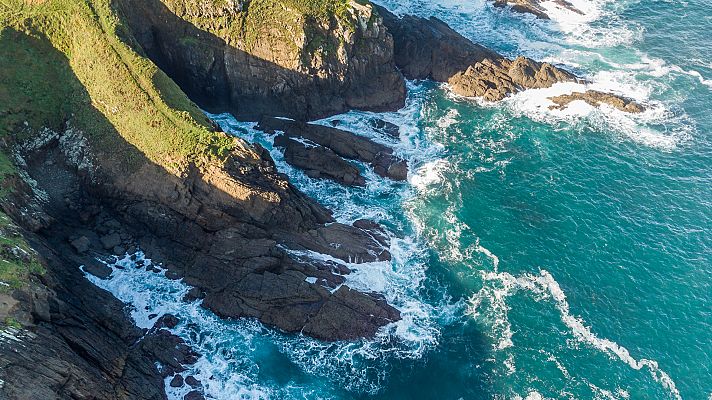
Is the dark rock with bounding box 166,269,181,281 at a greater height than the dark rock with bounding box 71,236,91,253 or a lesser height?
lesser

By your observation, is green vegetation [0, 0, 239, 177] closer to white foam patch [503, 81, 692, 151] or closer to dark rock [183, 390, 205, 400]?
dark rock [183, 390, 205, 400]

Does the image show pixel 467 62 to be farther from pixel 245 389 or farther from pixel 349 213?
pixel 245 389

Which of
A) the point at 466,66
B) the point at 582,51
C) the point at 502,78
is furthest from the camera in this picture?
the point at 582,51

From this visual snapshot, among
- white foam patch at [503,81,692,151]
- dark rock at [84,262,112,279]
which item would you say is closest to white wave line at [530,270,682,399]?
white foam patch at [503,81,692,151]

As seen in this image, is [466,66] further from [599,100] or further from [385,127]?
[599,100]

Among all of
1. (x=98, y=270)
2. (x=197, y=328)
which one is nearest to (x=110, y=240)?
(x=98, y=270)

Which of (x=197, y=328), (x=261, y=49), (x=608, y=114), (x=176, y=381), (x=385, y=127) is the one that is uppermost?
(x=261, y=49)

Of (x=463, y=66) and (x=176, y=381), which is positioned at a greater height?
(x=463, y=66)

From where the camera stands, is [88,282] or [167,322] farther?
→ [167,322]
